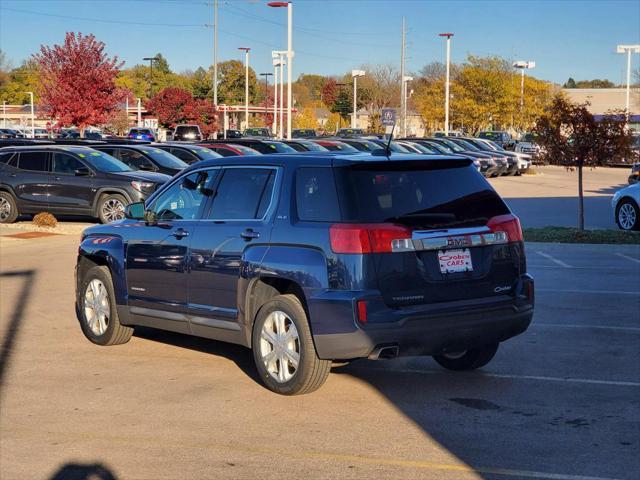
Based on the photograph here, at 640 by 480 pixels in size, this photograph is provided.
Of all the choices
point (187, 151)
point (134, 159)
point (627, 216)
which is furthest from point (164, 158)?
point (627, 216)

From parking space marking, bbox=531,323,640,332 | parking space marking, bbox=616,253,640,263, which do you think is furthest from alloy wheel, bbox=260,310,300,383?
parking space marking, bbox=616,253,640,263

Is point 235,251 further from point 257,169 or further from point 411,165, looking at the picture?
point 411,165

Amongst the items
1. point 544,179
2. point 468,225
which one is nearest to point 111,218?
point 468,225

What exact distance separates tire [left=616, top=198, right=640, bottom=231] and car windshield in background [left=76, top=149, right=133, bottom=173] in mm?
10831

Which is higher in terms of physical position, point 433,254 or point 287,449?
point 433,254

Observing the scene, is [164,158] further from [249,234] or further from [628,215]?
[249,234]

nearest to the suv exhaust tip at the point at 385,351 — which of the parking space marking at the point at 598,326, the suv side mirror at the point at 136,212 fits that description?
the suv side mirror at the point at 136,212

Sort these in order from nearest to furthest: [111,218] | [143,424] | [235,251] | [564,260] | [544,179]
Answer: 1. [143,424]
2. [235,251]
3. [564,260]
4. [111,218]
5. [544,179]

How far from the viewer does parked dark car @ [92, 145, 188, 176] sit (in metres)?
24.7

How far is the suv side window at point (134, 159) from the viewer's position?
979 inches

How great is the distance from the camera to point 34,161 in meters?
23.0

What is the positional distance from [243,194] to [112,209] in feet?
47.2

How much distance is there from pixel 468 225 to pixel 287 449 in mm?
2275

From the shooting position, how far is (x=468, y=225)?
24.8 ft
